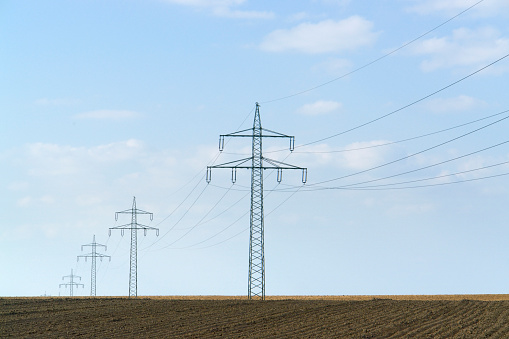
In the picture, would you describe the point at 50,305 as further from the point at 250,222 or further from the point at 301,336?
the point at 301,336

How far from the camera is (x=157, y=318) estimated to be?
1719 inches

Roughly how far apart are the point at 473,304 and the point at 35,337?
26.3m

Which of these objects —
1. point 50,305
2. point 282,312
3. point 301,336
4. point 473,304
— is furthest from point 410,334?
point 50,305

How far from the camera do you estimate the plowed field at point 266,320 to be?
34.1 metres

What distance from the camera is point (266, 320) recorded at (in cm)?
4034

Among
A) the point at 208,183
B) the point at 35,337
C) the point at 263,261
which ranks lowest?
the point at 35,337

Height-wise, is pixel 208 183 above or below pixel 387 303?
above

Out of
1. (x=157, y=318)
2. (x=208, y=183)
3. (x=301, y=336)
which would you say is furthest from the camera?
(x=208, y=183)

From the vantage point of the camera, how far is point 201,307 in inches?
2030

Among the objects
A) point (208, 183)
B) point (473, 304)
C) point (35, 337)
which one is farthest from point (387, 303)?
point (35, 337)

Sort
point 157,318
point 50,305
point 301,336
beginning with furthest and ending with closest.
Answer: point 50,305 < point 157,318 < point 301,336

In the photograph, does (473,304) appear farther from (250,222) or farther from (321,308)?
(250,222)

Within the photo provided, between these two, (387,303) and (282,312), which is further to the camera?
(387,303)

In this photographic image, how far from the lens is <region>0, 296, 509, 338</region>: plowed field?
112 feet
